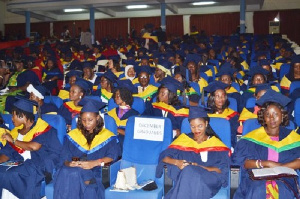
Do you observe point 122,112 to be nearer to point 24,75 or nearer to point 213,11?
point 24,75

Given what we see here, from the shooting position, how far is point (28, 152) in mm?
4277

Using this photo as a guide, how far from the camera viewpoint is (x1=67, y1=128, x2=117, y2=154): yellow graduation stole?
399cm

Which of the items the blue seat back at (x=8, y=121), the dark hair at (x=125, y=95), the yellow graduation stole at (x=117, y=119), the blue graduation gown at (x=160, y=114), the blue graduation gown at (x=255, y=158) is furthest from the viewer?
the dark hair at (x=125, y=95)

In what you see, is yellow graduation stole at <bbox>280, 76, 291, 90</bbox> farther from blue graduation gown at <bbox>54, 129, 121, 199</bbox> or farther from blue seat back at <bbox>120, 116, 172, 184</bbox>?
blue graduation gown at <bbox>54, 129, 121, 199</bbox>

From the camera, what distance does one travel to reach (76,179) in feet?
12.0

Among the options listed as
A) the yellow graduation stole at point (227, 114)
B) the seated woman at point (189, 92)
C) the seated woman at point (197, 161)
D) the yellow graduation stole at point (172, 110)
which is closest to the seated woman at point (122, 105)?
the yellow graduation stole at point (172, 110)

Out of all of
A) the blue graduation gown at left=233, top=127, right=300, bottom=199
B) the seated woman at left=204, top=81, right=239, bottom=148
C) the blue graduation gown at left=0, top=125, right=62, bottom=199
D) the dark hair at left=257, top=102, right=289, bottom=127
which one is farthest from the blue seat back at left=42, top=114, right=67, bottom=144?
the dark hair at left=257, top=102, right=289, bottom=127

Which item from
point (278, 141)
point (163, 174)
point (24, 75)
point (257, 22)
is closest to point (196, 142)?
point (163, 174)

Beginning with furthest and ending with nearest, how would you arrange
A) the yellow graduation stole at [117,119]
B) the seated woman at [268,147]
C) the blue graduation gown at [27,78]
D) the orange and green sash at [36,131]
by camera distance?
the blue graduation gown at [27,78] < the yellow graduation stole at [117,119] < the orange and green sash at [36,131] < the seated woman at [268,147]

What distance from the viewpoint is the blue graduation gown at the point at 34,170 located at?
3.95 metres

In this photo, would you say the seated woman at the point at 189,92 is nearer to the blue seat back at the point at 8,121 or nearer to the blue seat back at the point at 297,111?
the blue seat back at the point at 297,111

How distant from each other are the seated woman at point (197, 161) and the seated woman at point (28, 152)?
1143 mm

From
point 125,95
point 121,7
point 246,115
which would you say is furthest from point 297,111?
point 121,7

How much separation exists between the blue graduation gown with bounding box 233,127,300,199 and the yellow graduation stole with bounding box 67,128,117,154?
4.01ft
